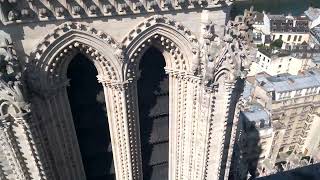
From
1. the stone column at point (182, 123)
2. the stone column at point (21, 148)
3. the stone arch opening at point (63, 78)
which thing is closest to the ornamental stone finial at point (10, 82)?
the stone column at point (21, 148)

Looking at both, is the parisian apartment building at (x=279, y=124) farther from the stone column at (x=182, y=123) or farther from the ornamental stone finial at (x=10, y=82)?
the ornamental stone finial at (x=10, y=82)

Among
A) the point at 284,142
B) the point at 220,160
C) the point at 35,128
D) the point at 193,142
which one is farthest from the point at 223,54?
the point at 284,142

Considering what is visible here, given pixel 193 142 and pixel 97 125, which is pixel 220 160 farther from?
pixel 97 125

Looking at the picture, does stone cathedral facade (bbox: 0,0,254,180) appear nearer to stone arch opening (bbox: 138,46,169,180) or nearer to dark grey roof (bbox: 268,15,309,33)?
stone arch opening (bbox: 138,46,169,180)

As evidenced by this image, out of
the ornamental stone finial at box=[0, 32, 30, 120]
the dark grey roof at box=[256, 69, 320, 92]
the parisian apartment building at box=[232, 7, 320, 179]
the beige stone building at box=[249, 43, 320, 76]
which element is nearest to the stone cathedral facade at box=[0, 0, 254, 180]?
the ornamental stone finial at box=[0, 32, 30, 120]

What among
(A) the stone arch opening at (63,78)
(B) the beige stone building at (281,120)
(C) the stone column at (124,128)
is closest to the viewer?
(A) the stone arch opening at (63,78)
